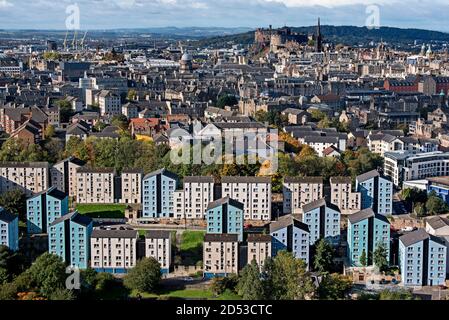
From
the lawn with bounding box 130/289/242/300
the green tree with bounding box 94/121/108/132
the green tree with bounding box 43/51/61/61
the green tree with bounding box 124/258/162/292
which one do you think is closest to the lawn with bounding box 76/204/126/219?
the green tree with bounding box 124/258/162/292

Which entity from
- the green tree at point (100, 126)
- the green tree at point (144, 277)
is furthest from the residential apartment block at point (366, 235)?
the green tree at point (100, 126)

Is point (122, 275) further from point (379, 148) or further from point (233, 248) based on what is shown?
point (379, 148)

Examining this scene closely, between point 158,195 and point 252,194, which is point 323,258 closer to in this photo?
point 252,194

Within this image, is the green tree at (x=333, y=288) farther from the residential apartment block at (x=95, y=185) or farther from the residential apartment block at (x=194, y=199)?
the residential apartment block at (x=95, y=185)

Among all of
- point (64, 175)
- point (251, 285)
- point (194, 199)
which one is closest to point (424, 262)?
point (251, 285)

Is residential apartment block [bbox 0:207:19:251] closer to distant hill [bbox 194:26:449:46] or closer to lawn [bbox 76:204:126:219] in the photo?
lawn [bbox 76:204:126:219]

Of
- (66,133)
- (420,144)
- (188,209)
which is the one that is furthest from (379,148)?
(66,133)
